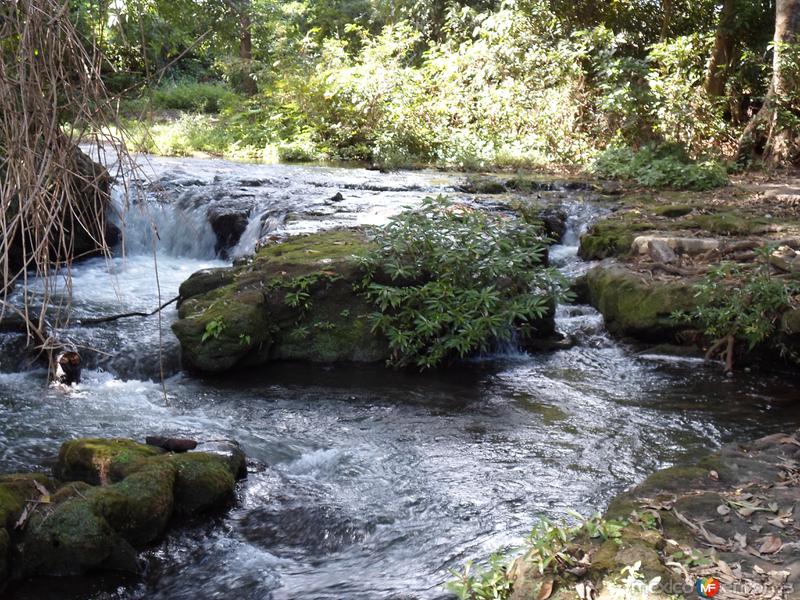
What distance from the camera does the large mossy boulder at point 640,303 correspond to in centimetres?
785

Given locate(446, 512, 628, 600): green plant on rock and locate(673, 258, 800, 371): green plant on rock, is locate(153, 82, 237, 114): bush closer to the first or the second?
locate(673, 258, 800, 371): green plant on rock

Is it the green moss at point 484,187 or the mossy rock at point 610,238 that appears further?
the green moss at point 484,187

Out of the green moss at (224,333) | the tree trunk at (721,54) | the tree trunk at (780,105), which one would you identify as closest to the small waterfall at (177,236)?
the green moss at (224,333)

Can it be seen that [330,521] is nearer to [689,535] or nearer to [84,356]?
[689,535]

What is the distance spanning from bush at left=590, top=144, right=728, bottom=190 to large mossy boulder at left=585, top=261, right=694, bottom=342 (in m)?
5.75

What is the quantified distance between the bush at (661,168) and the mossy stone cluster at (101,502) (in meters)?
10.7

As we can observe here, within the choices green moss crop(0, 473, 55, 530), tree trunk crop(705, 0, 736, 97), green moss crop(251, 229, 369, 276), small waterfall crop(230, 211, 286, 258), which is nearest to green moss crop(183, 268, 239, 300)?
green moss crop(251, 229, 369, 276)

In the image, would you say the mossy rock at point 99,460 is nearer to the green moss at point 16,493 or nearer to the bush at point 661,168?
the green moss at point 16,493

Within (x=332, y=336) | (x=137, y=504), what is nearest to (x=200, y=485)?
(x=137, y=504)

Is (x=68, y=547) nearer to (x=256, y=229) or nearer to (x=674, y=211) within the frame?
(x=256, y=229)

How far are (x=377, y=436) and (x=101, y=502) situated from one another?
224 centimetres

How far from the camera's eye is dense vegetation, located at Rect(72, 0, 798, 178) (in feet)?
50.9

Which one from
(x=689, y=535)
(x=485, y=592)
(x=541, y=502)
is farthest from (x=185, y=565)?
(x=689, y=535)

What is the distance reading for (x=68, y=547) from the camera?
13.5 feet
